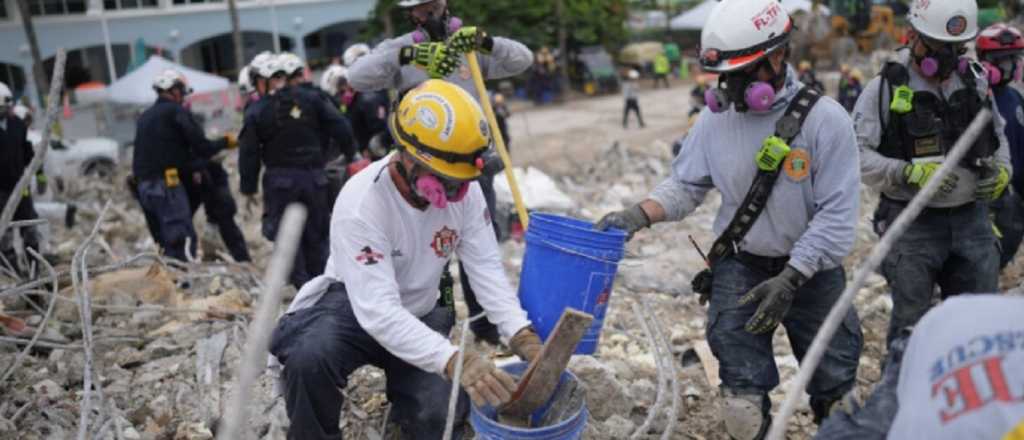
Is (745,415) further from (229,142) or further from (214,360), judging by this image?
(229,142)

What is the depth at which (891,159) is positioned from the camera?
12.7ft

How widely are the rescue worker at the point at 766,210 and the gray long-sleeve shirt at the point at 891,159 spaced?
803 mm

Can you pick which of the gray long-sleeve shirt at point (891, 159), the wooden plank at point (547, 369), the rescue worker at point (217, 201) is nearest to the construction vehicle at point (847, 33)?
the rescue worker at point (217, 201)

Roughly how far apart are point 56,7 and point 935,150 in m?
28.8

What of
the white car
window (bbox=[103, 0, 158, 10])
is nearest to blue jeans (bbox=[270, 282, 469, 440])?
the white car

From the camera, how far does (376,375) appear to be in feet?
15.2

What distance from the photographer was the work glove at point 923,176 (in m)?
3.74

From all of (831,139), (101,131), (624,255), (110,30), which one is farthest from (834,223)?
(110,30)

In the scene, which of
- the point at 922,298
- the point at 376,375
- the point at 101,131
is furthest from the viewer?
the point at 101,131

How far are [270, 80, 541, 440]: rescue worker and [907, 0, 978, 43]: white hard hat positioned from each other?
2168 millimetres

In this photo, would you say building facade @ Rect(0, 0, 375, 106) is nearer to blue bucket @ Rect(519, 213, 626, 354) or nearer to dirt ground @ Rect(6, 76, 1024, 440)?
dirt ground @ Rect(6, 76, 1024, 440)

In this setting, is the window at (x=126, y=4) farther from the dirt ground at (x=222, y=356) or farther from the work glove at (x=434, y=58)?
the work glove at (x=434, y=58)

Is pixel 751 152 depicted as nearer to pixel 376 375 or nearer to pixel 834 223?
A: pixel 834 223

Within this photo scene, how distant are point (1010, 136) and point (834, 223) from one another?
275cm
